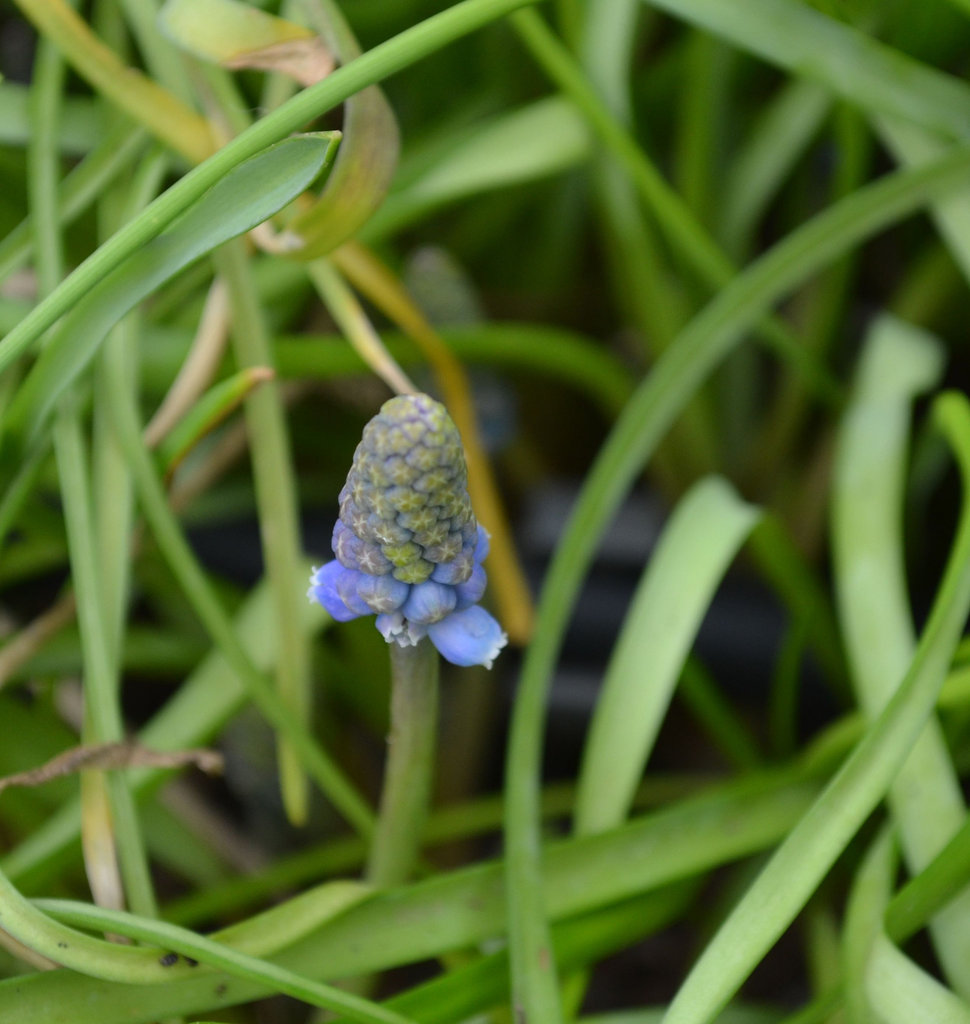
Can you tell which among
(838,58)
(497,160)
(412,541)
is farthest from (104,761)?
(838,58)

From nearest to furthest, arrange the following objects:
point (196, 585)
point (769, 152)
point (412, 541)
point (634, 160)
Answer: point (412, 541)
point (196, 585)
point (634, 160)
point (769, 152)

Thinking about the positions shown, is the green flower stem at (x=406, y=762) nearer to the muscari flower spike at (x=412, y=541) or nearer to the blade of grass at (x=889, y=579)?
the muscari flower spike at (x=412, y=541)

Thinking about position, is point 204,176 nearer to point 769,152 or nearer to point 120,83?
point 120,83

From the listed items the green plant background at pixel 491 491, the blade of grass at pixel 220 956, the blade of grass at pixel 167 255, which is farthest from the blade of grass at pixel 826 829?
the blade of grass at pixel 167 255

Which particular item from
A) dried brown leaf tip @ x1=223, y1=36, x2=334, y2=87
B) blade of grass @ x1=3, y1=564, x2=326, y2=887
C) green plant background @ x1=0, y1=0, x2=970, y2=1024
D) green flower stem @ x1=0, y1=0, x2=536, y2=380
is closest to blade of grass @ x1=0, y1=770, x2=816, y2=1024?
green plant background @ x1=0, y1=0, x2=970, y2=1024

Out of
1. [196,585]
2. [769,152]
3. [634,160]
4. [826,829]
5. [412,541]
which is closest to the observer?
[412,541]

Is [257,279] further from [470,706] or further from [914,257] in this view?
[914,257]

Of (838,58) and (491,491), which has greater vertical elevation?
(838,58)
